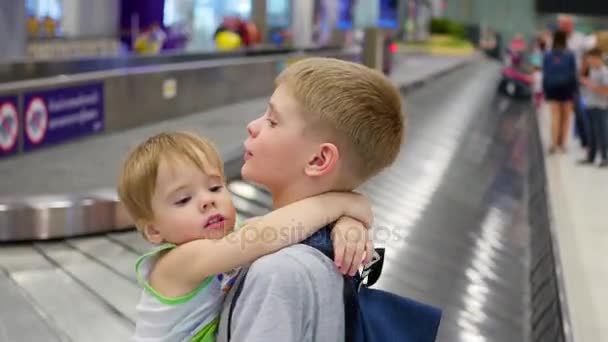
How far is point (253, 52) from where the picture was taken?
47.5ft

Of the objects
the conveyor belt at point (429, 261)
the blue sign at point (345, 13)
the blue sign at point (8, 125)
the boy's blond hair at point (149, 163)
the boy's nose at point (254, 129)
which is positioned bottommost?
the conveyor belt at point (429, 261)

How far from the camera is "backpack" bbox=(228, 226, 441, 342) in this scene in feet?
4.46

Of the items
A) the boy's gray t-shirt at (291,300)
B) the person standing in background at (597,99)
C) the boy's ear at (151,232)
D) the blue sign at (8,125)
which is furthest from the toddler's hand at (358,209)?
the person standing in background at (597,99)

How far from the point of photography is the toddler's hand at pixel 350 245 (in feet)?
4.35

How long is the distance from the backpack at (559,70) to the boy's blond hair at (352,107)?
856 centimetres

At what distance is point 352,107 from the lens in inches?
51.6

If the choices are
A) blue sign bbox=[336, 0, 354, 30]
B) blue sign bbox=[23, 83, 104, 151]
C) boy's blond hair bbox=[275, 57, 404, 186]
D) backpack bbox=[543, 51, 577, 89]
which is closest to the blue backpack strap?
boy's blond hair bbox=[275, 57, 404, 186]

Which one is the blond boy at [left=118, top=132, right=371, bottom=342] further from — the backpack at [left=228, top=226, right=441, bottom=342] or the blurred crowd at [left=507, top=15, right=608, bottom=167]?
the blurred crowd at [left=507, top=15, right=608, bottom=167]

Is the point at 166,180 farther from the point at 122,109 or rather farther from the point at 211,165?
the point at 122,109

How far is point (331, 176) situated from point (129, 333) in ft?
4.46

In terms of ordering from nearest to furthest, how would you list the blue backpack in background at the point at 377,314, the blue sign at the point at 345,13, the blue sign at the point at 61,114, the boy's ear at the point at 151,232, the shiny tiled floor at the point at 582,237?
1. the blue backpack in background at the point at 377,314
2. the boy's ear at the point at 151,232
3. the shiny tiled floor at the point at 582,237
4. the blue sign at the point at 61,114
5. the blue sign at the point at 345,13

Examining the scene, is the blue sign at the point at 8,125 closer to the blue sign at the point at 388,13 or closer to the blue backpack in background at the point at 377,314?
the blue backpack in background at the point at 377,314

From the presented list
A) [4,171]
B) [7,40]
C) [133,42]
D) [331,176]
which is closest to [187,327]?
[331,176]

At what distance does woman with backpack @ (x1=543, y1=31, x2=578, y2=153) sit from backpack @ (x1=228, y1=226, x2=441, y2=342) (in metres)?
8.50
